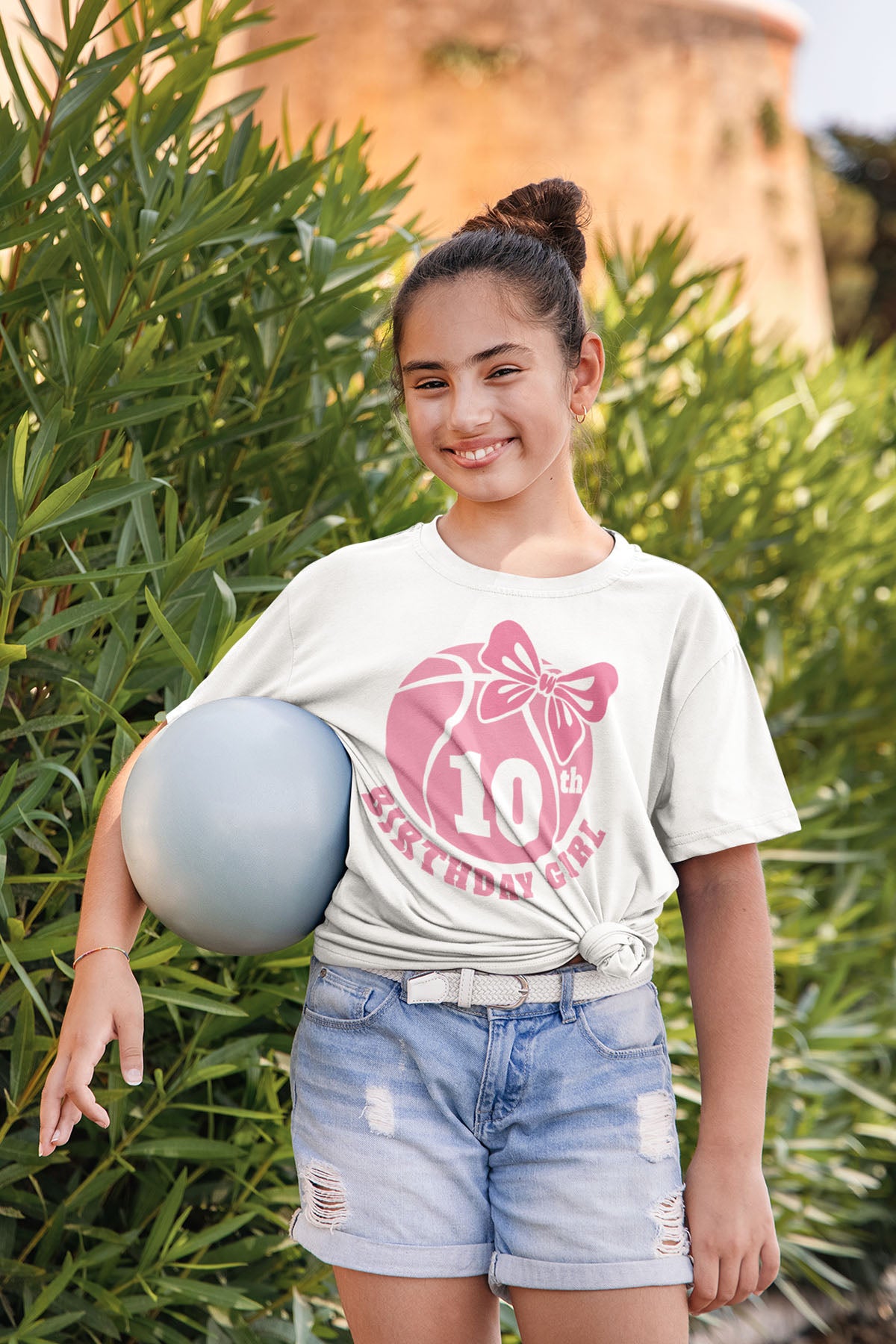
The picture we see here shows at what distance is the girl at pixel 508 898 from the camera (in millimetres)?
1303

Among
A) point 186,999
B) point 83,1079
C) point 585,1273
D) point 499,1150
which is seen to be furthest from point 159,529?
point 585,1273

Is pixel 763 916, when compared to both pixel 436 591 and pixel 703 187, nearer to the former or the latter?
pixel 436 591

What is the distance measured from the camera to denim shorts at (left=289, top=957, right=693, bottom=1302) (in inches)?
50.9

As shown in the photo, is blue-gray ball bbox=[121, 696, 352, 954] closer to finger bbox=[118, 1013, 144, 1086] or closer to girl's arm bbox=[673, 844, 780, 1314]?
finger bbox=[118, 1013, 144, 1086]

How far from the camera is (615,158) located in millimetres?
14766

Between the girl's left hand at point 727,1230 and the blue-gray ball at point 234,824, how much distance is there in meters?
0.49

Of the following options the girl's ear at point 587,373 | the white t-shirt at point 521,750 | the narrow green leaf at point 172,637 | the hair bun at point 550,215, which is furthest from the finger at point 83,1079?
the hair bun at point 550,215

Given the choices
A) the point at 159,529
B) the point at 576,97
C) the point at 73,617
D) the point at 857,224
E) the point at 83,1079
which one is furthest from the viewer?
the point at 857,224

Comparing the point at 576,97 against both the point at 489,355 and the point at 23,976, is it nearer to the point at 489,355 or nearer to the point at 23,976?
the point at 489,355

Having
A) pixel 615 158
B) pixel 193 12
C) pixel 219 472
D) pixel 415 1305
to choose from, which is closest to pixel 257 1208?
pixel 415 1305

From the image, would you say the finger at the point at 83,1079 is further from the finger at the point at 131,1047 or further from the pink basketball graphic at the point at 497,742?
the pink basketball graphic at the point at 497,742

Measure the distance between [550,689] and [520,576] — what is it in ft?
0.44

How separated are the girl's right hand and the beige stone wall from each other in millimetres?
12886

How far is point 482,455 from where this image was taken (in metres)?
1.40
